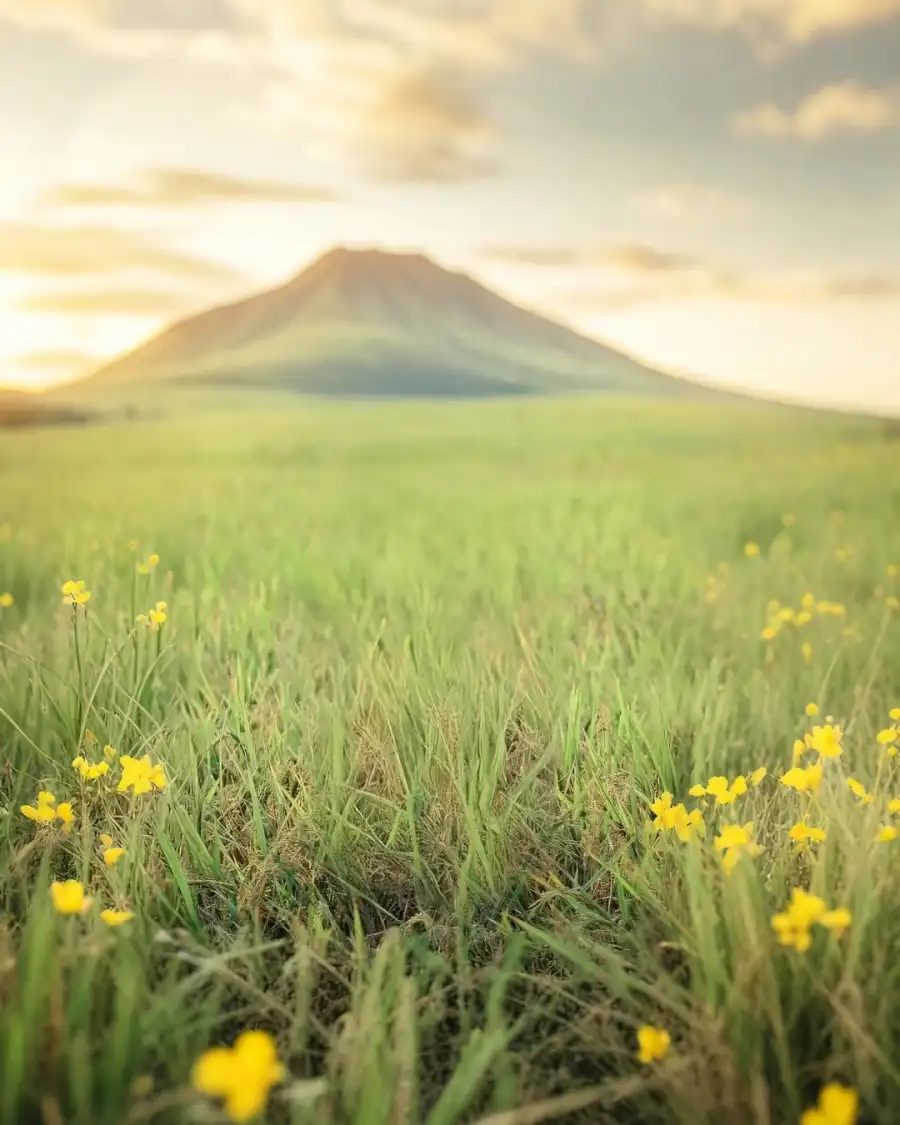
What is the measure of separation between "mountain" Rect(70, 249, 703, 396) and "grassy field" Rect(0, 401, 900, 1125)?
18.4m

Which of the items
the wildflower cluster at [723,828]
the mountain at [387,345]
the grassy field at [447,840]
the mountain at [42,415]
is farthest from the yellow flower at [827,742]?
the mountain at [387,345]

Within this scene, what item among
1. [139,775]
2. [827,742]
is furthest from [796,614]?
[139,775]

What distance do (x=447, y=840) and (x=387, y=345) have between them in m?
31.8

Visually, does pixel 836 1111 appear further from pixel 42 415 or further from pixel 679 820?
pixel 42 415

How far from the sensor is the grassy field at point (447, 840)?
2.46 feet

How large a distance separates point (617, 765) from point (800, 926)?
66 centimetres

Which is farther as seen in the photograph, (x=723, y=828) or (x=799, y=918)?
(x=723, y=828)

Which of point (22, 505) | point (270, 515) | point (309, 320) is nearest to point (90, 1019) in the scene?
point (270, 515)

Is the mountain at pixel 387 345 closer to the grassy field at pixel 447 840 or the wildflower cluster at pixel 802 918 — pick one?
the grassy field at pixel 447 840

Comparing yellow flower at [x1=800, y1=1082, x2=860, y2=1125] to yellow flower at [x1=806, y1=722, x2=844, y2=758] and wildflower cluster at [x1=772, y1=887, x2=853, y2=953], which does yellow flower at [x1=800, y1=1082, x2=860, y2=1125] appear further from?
yellow flower at [x1=806, y1=722, x2=844, y2=758]

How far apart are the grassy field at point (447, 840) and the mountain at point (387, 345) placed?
18357mm

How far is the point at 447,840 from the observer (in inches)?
47.3

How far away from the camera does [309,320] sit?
30.1 metres

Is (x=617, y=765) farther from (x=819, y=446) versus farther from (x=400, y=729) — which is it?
(x=819, y=446)
